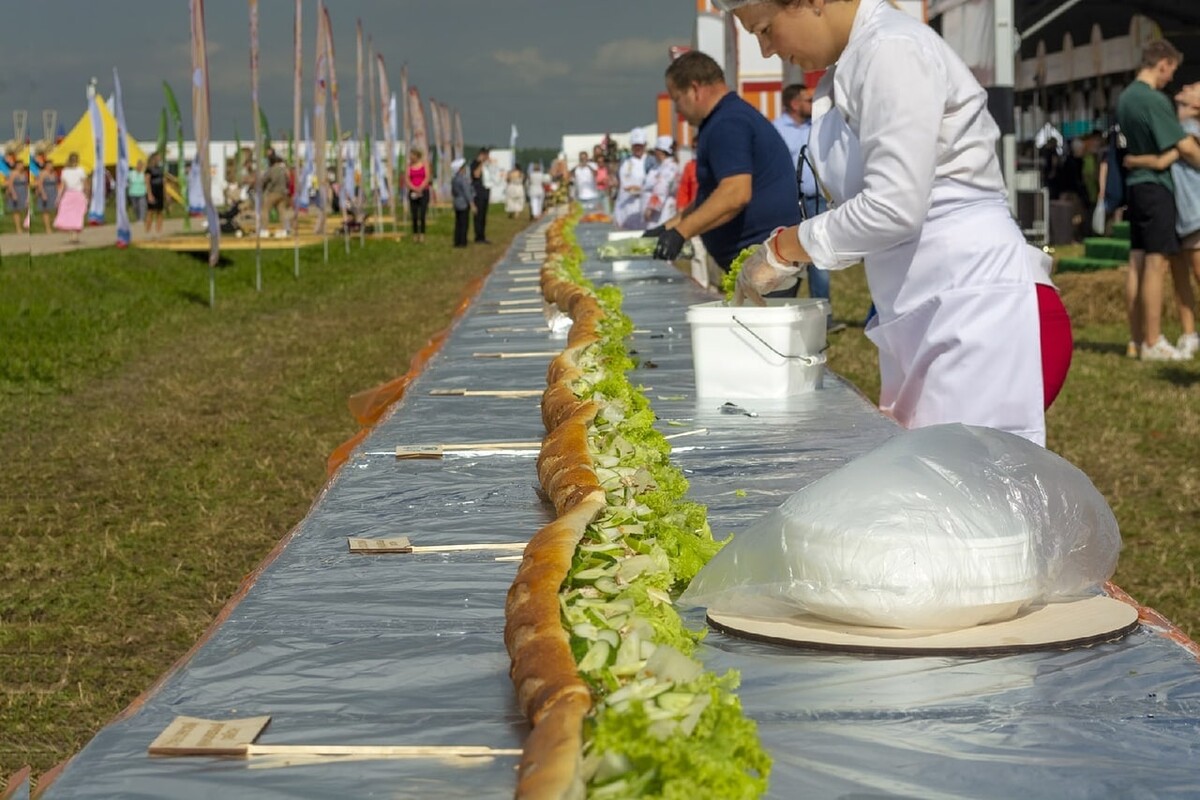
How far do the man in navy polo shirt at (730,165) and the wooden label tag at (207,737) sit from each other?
14.2ft

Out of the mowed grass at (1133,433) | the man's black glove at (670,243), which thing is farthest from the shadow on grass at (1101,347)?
the man's black glove at (670,243)

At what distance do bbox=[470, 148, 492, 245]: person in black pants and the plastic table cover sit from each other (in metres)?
24.2

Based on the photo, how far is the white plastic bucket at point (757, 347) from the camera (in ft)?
12.0

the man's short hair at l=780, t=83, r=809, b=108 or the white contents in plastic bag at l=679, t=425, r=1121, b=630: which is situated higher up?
the man's short hair at l=780, t=83, r=809, b=108

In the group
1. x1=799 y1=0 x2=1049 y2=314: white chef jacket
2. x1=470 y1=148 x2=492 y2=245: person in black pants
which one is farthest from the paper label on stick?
x1=470 y1=148 x2=492 y2=245: person in black pants

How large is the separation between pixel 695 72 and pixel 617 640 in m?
4.93

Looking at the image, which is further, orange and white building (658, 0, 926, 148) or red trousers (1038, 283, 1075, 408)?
orange and white building (658, 0, 926, 148)

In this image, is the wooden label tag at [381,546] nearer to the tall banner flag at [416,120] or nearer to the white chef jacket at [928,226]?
the white chef jacket at [928,226]

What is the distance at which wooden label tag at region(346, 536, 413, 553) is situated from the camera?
7.98ft

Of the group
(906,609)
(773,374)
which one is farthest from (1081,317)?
(906,609)

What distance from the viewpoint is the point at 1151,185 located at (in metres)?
8.66

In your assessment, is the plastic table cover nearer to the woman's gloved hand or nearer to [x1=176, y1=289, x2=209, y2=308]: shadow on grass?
the woman's gloved hand

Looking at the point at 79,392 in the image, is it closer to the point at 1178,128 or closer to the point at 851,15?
the point at 1178,128

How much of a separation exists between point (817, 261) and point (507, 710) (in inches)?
56.7
